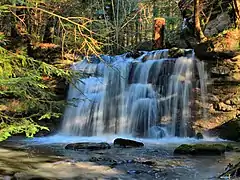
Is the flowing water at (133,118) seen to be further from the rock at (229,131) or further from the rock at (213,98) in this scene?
the rock at (229,131)

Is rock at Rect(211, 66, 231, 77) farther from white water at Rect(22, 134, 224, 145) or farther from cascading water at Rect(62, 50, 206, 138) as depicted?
white water at Rect(22, 134, 224, 145)

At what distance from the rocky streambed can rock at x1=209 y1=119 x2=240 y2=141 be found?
7.63 feet

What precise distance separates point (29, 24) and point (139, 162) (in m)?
9.79

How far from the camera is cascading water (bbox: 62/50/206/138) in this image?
12.2 m

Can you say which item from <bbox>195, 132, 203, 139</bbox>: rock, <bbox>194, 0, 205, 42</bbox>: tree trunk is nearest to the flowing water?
<bbox>195, 132, 203, 139</bbox>: rock

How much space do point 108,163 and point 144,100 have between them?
5.31m

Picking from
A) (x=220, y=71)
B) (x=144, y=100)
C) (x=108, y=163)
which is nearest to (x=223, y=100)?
(x=220, y=71)

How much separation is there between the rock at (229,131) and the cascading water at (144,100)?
80 cm

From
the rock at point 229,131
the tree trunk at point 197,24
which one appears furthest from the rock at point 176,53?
the rock at point 229,131

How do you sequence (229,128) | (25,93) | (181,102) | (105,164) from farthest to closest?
1. (181,102)
2. (229,128)
3. (105,164)
4. (25,93)

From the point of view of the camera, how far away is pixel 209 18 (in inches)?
622

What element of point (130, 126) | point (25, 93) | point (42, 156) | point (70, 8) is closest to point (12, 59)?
point (25, 93)

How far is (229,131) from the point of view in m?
11.5

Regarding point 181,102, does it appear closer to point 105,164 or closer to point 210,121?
point 210,121
